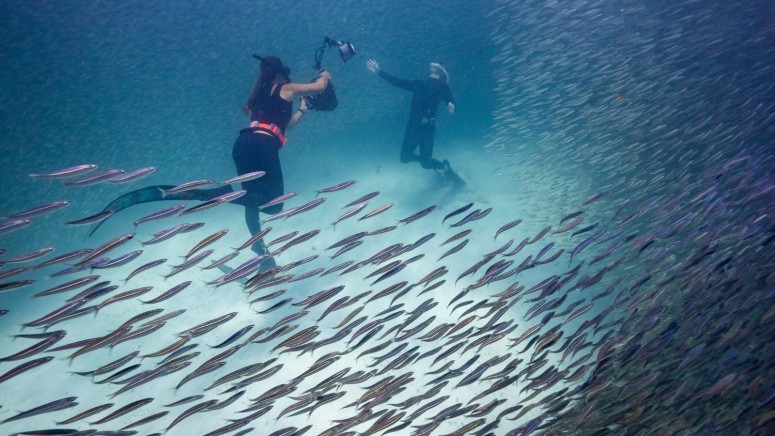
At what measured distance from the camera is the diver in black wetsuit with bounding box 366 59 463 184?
14.3 m

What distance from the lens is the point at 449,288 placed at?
A: 395 inches

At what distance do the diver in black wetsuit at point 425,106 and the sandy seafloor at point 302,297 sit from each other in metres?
2.41

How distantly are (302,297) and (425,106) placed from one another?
8.67m

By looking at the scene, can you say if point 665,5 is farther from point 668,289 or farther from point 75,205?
point 75,205

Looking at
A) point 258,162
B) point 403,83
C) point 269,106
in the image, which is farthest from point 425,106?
point 258,162

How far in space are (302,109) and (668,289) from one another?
23.8ft

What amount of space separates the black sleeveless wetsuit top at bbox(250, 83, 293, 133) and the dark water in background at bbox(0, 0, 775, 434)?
619 centimetres

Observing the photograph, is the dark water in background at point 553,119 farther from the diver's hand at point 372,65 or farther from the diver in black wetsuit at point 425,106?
the diver's hand at point 372,65

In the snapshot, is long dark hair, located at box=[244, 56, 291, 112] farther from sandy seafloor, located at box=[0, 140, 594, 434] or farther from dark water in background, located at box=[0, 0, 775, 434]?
dark water in background, located at box=[0, 0, 775, 434]

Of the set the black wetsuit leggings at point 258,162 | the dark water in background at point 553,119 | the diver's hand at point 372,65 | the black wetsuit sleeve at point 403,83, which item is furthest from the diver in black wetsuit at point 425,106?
the black wetsuit leggings at point 258,162

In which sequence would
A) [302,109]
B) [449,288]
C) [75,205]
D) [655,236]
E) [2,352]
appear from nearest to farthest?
[655,236] → [302,109] → [449,288] → [2,352] → [75,205]

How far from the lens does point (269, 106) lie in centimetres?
715

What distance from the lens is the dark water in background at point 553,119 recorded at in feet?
15.5

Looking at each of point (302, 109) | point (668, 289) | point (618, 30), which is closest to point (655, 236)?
point (668, 289)
